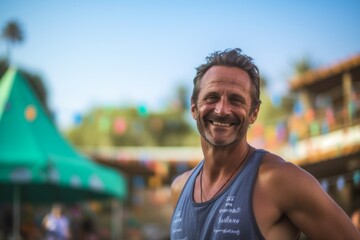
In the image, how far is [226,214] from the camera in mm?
2123

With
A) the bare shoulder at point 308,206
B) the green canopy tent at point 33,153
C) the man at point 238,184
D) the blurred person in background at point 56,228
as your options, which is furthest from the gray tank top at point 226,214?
the blurred person in background at point 56,228

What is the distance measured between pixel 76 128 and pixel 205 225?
46.7 m

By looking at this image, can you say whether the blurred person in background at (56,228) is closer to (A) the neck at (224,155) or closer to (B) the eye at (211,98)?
(A) the neck at (224,155)

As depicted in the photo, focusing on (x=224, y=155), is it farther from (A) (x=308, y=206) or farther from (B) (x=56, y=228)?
(B) (x=56, y=228)

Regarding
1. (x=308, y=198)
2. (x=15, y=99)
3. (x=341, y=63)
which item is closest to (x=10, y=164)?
(x=15, y=99)

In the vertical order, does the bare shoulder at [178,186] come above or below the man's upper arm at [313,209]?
above

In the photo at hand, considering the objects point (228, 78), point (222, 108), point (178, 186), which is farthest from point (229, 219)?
point (178, 186)

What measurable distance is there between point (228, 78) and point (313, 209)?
0.64 m

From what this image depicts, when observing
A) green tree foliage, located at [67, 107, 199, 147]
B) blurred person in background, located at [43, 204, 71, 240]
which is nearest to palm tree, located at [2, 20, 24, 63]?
green tree foliage, located at [67, 107, 199, 147]

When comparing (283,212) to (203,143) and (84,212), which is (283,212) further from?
(84,212)

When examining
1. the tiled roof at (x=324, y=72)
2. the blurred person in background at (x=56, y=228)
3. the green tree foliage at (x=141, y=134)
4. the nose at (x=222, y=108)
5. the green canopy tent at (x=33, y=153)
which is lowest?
the nose at (x=222, y=108)

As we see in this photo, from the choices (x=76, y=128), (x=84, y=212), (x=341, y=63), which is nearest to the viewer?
(x=341, y=63)

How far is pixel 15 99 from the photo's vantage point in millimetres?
9445

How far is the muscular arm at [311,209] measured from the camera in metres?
2.02
